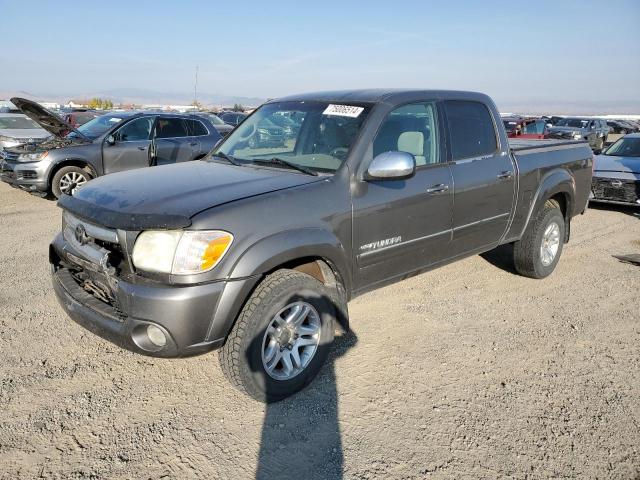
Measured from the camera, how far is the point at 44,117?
8344 mm

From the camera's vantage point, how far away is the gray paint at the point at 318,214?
2703 millimetres

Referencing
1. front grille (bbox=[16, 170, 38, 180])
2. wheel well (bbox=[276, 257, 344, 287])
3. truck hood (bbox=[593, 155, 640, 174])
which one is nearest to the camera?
wheel well (bbox=[276, 257, 344, 287])

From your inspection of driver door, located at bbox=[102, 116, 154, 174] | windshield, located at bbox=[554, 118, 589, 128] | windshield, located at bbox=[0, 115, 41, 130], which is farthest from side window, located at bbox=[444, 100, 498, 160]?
windshield, located at bbox=[554, 118, 589, 128]

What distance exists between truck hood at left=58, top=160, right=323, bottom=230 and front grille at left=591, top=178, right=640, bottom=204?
7.99 meters

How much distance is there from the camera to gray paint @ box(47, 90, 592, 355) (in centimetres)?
270

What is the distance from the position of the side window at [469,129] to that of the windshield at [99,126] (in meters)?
7.24

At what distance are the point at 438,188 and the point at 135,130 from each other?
7410mm

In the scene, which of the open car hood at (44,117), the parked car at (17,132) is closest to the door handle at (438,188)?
the open car hood at (44,117)

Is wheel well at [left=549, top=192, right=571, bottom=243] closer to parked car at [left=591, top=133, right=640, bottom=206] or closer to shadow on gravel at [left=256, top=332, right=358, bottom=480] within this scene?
shadow on gravel at [left=256, top=332, right=358, bottom=480]

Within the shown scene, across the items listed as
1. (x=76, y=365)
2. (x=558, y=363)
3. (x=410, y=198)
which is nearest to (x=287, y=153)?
(x=410, y=198)

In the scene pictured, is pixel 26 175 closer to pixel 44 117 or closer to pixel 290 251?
pixel 44 117

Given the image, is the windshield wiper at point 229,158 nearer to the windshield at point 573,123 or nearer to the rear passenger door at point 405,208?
the rear passenger door at point 405,208

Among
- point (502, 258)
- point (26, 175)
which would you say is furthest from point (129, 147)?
point (502, 258)

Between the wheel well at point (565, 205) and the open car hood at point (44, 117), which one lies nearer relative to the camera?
the wheel well at point (565, 205)
